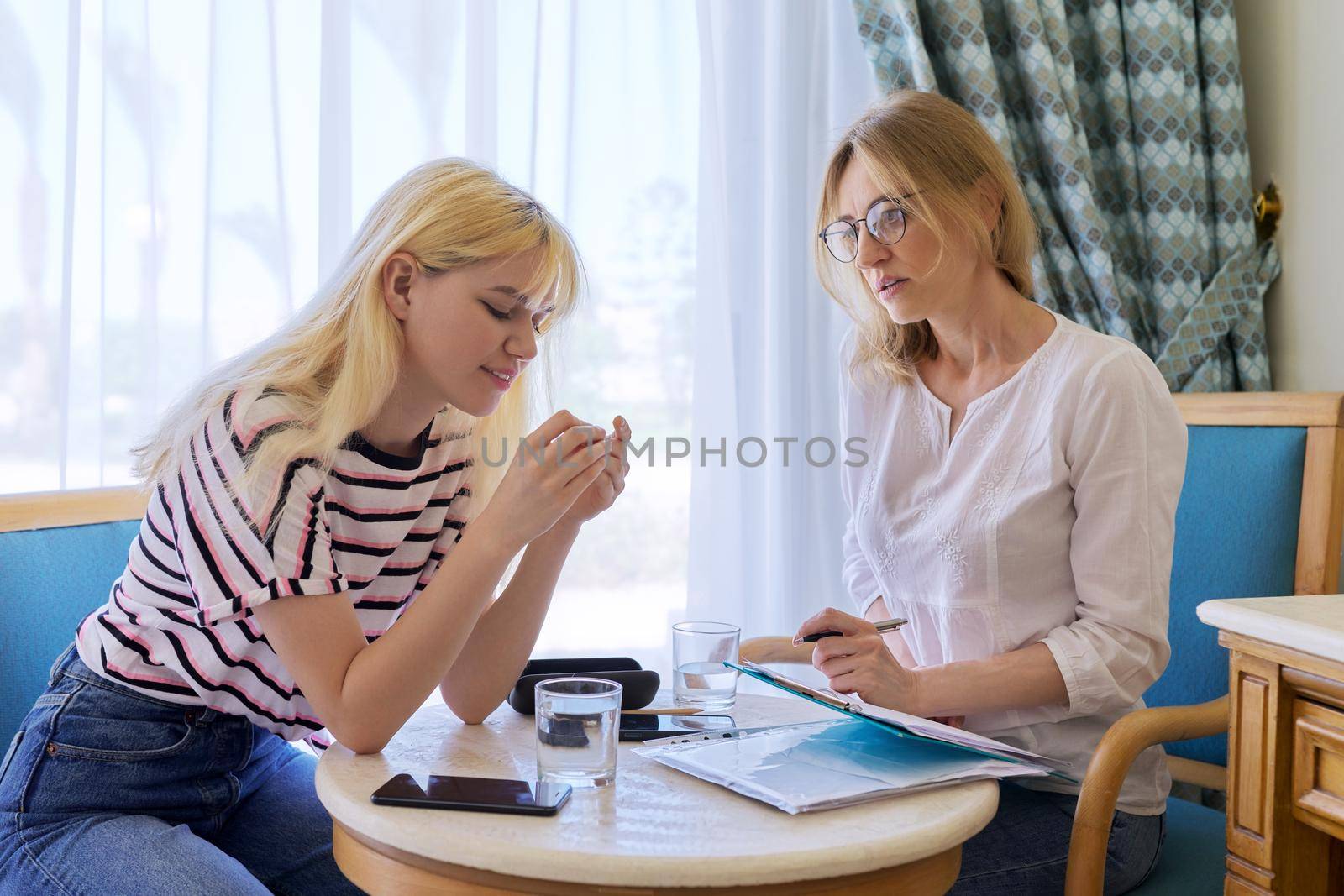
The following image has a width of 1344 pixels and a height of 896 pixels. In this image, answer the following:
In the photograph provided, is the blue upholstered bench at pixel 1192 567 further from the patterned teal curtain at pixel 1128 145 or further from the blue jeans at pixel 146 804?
the patterned teal curtain at pixel 1128 145

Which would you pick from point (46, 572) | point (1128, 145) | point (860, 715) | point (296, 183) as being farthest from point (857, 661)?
point (1128, 145)

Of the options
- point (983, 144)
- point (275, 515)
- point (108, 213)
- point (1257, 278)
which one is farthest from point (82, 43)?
point (1257, 278)

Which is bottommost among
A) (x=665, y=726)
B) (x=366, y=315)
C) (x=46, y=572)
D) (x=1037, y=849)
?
(x=1037, y=849)

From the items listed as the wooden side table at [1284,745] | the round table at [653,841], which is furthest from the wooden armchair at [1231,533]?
the round table at [653,841]

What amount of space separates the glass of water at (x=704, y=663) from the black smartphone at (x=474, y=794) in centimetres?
32

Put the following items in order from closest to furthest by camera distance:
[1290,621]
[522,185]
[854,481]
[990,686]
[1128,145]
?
[1290,621] < [990,686] < [854,481] < [522,185] < [1128,145]

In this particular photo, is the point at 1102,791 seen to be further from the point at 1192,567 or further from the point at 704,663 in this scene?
the point at 1192,567

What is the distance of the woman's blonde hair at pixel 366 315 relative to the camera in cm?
128

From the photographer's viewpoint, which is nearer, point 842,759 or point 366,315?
point 842,759

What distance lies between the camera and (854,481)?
5.86ft

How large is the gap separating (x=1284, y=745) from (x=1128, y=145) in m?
1.66

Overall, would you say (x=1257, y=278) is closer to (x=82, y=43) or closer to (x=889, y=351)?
(x=889, y=351)

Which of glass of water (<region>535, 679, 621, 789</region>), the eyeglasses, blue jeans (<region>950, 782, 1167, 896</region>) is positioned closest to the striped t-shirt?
glass of water (<region>535, 679, 621, 789</region>)

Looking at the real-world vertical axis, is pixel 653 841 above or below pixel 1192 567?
below
